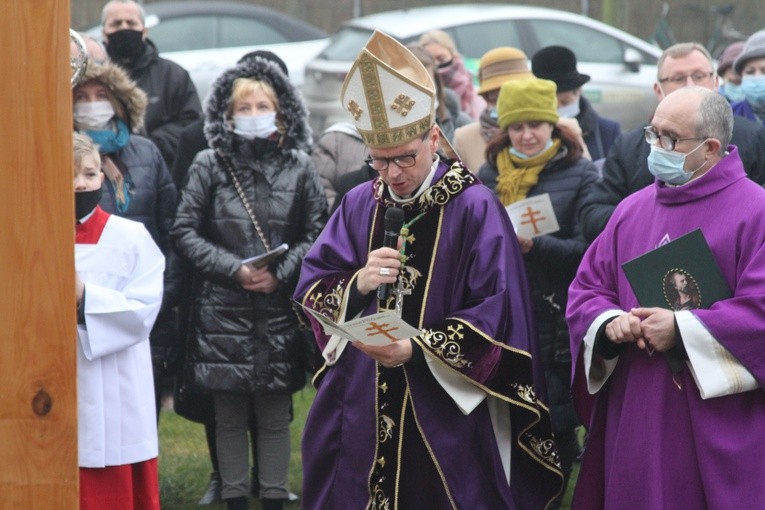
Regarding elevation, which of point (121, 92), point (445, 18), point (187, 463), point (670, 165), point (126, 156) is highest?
point (670, 165)

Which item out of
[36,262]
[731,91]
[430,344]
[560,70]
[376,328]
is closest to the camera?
[36,262]

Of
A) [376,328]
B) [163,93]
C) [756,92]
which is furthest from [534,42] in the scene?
[376,328]

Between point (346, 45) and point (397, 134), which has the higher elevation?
point (397, 134)

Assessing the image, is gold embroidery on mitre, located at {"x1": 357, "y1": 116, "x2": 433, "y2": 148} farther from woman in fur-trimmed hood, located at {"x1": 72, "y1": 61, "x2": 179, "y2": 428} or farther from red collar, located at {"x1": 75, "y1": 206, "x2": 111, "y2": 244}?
woman in fur-trimmed hood, located at {"x1": 72, "y1": 61, "x2": 179, "y2": 428}

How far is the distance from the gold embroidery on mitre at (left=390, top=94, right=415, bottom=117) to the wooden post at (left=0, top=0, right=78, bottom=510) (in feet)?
5.88

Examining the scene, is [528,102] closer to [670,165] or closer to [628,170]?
[628,170]

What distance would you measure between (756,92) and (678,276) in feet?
10.3

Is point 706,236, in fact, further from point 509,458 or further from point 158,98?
point 158,98

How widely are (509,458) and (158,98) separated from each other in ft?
13.9

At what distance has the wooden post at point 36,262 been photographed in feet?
10.6

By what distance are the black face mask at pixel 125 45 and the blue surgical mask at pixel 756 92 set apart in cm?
360

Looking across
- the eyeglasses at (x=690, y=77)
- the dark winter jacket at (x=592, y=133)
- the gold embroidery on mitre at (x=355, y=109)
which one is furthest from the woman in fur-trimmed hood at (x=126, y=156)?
the eyeglasses at (x=690, y=77)

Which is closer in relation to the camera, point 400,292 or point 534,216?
point 400,292

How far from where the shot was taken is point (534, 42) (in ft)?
47.0
